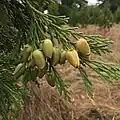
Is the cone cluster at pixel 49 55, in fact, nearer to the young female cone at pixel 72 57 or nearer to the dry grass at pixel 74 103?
the young female cone at pixel 72 57

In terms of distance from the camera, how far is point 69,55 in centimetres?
149

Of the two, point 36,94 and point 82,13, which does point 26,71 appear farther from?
point 82,13

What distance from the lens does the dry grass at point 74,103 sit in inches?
203

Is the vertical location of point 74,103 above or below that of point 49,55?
below

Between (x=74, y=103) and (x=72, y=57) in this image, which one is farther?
(x=74, y=103)

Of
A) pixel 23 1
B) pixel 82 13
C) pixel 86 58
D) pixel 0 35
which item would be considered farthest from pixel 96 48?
pixel 82 13

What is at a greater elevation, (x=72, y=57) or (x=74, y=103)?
(x=72, y=57)

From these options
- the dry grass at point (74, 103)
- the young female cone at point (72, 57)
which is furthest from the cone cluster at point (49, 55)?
the dry grass at point (74, 103)

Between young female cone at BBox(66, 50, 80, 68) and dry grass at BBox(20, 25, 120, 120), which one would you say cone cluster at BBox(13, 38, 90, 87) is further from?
dry grass at BBox(20, 25, 120, 120)

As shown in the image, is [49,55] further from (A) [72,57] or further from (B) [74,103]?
(B) [74,103]

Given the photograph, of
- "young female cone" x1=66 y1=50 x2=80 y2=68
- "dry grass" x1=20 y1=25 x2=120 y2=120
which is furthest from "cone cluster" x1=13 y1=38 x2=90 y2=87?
"dry grass" x1=20 y1=25 x2=120 y2=120

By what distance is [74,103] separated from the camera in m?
6.59

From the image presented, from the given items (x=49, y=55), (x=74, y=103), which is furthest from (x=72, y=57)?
(x=74, y=103)

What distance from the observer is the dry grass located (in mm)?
5159
